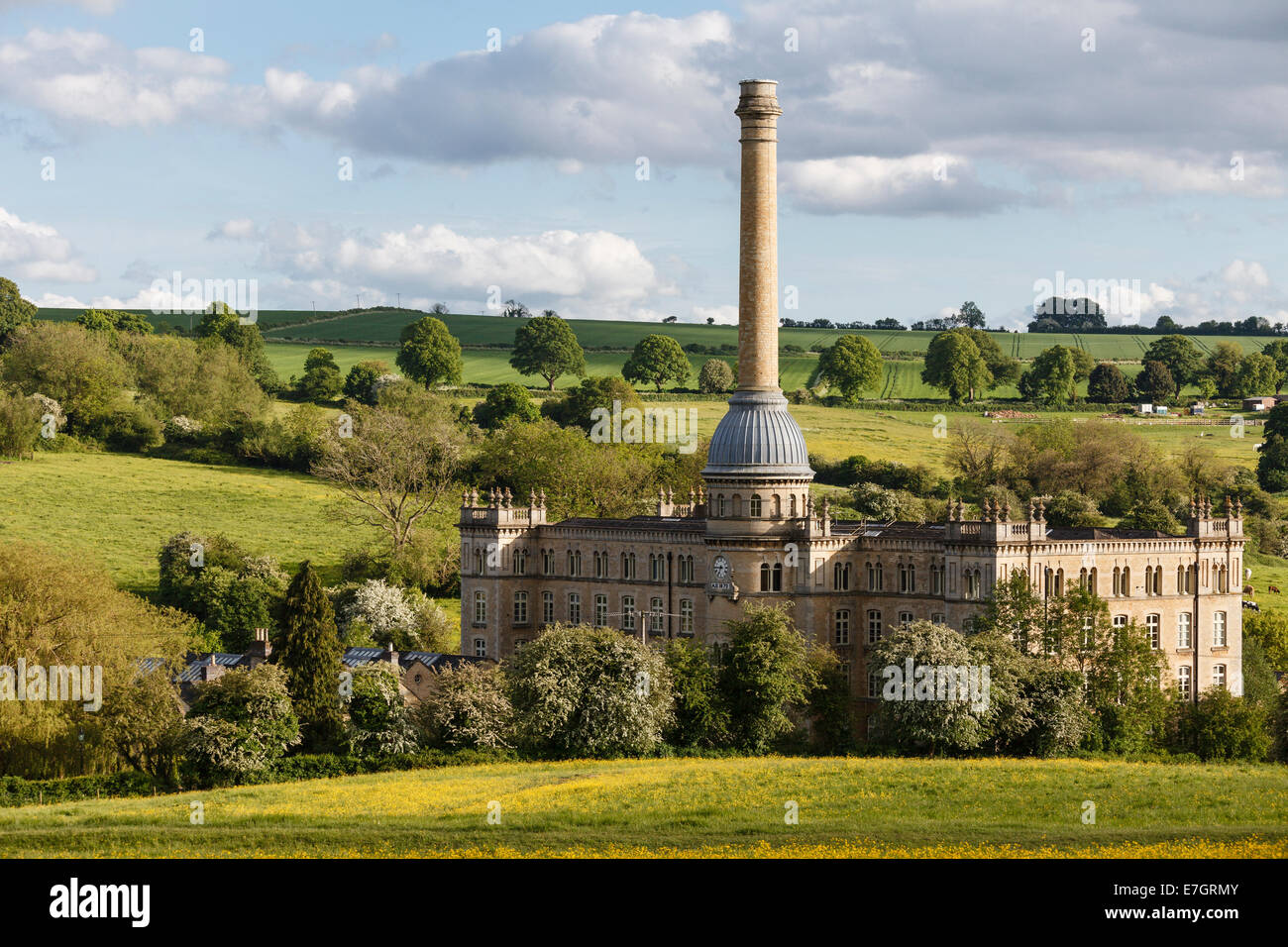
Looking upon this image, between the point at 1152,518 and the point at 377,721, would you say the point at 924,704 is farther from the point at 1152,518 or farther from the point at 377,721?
the point at 1152,518

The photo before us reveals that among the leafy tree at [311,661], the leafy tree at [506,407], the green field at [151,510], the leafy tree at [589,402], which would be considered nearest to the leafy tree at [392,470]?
the green field at [151,510]

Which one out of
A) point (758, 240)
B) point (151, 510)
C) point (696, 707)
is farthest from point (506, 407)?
point (696, 707)

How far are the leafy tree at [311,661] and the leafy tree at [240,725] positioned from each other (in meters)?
1.06

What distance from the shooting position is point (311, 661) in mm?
94188

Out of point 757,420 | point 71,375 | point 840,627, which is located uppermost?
point 71,375

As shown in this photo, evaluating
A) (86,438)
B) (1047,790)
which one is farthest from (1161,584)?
(86,438)

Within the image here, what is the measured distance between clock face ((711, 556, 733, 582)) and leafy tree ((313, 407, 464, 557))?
53.0 m

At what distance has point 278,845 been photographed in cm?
6800

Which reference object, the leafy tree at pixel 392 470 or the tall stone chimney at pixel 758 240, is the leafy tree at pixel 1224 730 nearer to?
the tall stone chimney at pixel 758 240

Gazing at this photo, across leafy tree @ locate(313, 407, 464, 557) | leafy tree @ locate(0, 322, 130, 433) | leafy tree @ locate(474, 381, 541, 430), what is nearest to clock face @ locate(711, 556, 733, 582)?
leafy tree @ locate(313, 407, 464, 557)

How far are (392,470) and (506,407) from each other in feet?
111

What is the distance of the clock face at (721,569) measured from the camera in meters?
106

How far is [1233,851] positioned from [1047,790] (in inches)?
662

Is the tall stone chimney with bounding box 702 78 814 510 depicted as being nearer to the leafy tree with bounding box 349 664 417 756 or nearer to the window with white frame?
the window with white frame
